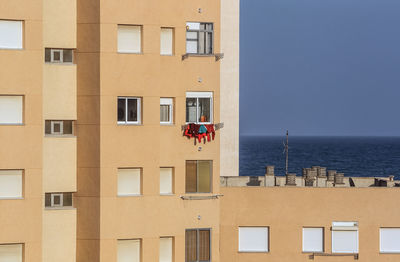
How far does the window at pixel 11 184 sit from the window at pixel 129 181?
14.4ft

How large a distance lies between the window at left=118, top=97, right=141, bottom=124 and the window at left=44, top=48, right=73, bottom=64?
2.86 meters

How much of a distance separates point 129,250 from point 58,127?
6.15 meters

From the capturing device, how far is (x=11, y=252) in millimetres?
41688

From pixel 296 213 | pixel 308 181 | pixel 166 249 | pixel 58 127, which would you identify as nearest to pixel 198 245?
pixel 166 249

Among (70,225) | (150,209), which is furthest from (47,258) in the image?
(150,209)

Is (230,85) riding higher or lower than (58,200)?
higher

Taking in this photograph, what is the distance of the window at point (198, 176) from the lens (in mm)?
44812

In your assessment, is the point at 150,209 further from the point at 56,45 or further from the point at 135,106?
the point at 56,45

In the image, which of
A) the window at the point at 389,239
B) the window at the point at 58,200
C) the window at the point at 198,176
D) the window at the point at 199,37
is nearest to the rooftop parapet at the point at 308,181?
the window at the point at 389,239

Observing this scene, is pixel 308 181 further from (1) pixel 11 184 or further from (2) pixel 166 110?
(1) pixel 11 184

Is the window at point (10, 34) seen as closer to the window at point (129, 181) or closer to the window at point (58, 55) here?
the window at point (58, 55)

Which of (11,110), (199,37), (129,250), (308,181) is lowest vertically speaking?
(129,250)

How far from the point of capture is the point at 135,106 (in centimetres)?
4388

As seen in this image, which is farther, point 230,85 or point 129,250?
point 230,85
